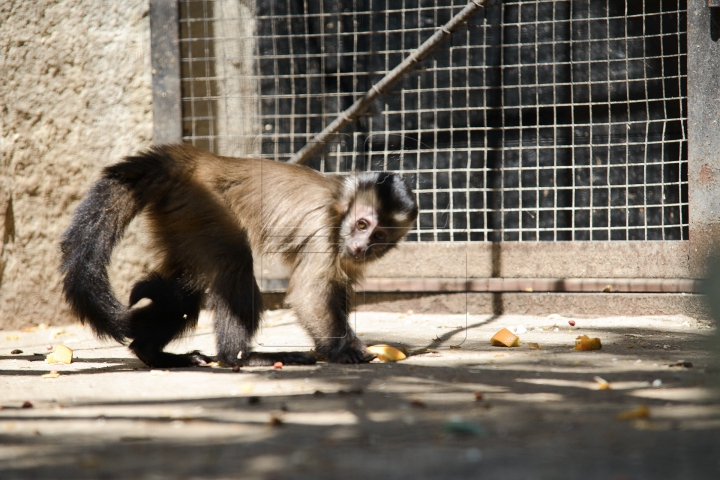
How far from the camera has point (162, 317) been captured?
366cm

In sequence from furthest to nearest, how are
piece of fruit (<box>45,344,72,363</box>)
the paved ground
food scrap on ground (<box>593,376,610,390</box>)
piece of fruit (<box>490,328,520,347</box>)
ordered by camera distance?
1. piece of fruit (<box>490,328,520,347</box>)
2. piece of fruit (<box>45,344,72,363</box>)
3. food scrap on ground (<box>593,376,610,390</box>)
4. the paved ground

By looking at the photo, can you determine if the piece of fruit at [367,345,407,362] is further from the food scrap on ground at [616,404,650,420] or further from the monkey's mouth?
the food scrap on ground at [616,404,650,420]

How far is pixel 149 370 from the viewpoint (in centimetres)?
343

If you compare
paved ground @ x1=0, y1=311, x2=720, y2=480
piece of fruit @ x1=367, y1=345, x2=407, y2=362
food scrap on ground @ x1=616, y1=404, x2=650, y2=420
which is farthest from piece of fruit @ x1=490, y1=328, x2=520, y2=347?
food scrap on ground @ x1=616, y1=404, x2=650, y2=420

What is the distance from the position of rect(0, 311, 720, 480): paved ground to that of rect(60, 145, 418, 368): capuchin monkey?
0.26 m

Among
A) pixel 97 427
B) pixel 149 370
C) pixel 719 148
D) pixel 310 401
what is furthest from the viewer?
pixel 719 148

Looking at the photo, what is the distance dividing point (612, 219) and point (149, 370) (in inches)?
146

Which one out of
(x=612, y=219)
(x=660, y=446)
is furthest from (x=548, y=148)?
(x=660, y=446)

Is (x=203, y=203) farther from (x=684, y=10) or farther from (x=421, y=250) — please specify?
(x=684, y=10)

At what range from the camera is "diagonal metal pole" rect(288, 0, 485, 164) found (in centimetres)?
505

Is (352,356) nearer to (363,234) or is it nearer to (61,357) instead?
(363,234)

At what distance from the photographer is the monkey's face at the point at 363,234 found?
12.8 ft

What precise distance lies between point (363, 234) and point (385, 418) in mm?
1887

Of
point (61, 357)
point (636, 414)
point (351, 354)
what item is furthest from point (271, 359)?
point (636, 414)
